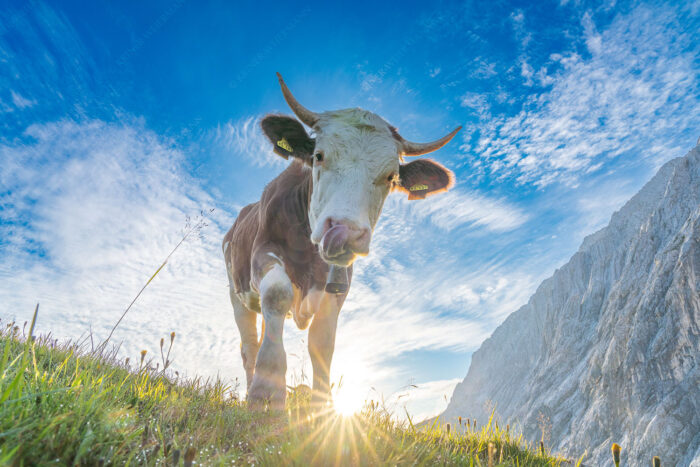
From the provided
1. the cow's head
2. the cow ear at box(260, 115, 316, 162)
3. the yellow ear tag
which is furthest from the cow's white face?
the yellow ear tag

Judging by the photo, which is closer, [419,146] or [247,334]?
[419,146]

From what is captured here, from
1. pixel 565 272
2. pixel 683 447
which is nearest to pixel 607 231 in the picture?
pixel 565 272

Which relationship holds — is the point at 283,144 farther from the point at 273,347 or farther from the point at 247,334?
the point at 247,334

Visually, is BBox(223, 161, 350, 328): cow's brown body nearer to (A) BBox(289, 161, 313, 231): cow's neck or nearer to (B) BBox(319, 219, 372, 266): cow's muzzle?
(A) BBox(289, 161, 313, 231): cow's neck

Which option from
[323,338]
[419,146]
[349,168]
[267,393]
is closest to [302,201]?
[349,168]

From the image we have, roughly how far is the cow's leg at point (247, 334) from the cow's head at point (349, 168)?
3635 mm

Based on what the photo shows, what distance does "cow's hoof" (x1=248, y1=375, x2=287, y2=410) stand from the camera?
3198 mm

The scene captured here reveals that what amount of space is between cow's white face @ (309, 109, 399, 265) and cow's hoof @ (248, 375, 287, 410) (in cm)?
123

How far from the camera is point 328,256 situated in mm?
3406

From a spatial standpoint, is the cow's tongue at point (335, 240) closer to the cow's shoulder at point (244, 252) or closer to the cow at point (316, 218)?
the cow at point (316, 218)

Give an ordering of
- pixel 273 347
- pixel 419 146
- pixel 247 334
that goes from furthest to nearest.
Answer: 1. pixel 247 334
2. pixel 419 146
3. pixel 273 347

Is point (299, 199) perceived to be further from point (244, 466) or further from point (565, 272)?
point (565, 272)

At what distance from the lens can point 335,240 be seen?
3.32m

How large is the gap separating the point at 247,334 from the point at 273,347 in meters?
3.85
